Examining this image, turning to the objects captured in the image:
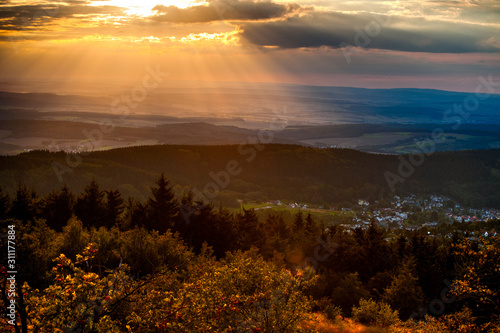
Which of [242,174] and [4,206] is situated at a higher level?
[4,206]

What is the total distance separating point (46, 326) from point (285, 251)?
35876 mm

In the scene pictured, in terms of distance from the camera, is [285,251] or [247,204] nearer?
[285,251]

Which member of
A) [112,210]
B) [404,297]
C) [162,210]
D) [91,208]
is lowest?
[404,297]

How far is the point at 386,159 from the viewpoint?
196 m

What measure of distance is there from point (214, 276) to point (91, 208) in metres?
32.1

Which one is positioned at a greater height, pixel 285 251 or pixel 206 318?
pixel 206 318

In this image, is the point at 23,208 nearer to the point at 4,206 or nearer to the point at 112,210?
the point at 4,206

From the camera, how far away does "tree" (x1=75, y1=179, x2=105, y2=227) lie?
42719mm

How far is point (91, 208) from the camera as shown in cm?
4341

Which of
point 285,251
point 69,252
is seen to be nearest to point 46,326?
point 69,252

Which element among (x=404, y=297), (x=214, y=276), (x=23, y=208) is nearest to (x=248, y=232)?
(x=404, y=297)

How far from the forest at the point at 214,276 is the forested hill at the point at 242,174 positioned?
8789cm

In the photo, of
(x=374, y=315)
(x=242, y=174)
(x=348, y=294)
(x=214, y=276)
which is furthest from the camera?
(x=242, y=174)

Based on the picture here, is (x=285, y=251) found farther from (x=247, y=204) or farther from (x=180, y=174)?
(x=180, y=174)
